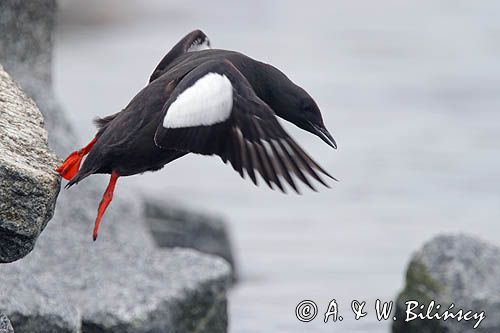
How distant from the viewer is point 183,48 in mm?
6887

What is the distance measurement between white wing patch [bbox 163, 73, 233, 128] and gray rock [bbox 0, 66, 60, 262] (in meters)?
0.59

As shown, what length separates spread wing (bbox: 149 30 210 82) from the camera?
6.82m

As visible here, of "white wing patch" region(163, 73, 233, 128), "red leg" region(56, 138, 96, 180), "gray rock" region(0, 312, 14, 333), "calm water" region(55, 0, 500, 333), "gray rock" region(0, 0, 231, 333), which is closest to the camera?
"gray rock" region(0, 312, 14, 333)

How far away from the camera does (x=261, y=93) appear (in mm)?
6469

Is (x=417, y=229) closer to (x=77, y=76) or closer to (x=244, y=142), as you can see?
(x=244, y=142)

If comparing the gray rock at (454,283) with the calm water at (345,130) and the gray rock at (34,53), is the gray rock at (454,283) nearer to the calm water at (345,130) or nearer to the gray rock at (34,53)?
the calm water at (345,130)

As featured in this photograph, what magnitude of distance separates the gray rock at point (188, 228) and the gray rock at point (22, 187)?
4.41 metres

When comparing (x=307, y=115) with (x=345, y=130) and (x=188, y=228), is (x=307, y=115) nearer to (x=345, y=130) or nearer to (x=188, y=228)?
(x=188, y=228)

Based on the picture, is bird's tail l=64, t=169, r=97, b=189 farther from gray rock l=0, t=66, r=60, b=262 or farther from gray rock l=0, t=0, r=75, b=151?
gray rock l=0, t=0, r=75, b=151

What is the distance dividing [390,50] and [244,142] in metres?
14.6

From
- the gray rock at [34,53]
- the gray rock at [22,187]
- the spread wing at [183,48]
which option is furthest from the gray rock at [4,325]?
the gray rock at [34,53]

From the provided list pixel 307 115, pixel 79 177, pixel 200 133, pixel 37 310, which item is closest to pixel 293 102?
pixel 307 115

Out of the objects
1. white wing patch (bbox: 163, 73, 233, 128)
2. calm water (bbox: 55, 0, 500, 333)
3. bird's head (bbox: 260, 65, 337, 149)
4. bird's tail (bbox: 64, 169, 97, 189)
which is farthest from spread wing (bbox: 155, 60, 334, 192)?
calm water (bbox: 55, 0, 500, 333)

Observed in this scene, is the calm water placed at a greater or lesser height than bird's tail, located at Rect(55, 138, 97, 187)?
lesser
